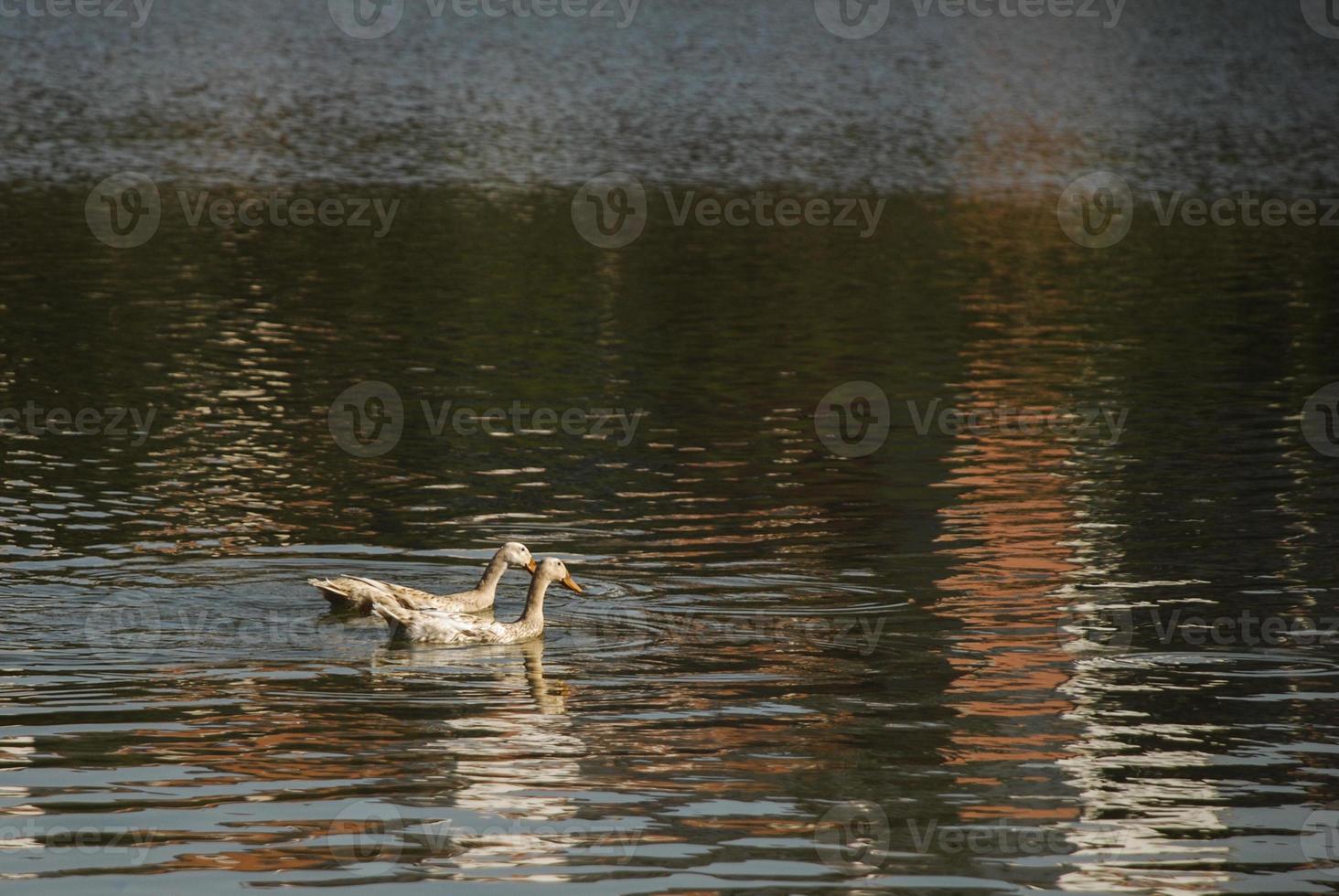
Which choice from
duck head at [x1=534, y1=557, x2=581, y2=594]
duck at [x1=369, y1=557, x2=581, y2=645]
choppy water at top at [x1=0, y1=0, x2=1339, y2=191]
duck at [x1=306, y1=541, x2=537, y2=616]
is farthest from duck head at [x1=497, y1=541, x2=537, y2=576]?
choppy water at top at [x1=0, y1=0, x2=1339, y2=191]

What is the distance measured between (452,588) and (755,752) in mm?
6109

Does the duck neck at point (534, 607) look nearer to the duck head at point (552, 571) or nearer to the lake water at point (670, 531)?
the duck head at point (552, 571)

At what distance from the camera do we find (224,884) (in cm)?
1297

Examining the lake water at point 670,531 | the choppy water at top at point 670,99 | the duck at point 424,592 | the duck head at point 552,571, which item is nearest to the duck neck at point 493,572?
the duck at point 424,592

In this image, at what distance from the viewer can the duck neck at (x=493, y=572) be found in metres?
20.0

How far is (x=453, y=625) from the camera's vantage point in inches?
755

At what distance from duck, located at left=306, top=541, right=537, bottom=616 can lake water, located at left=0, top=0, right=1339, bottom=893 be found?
312 millimetres

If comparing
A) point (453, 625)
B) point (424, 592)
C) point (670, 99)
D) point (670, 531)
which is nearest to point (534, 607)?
point (453, 625)

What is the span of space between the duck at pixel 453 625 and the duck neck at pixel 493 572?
0.63m

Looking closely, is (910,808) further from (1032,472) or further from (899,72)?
(899,72)

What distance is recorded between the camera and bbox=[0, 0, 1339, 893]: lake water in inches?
561

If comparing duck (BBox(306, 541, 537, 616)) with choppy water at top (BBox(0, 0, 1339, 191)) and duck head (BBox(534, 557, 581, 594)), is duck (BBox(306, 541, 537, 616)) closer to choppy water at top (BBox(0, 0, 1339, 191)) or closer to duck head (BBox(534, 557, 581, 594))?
duck head (BBox(534, 557, 581, 594))

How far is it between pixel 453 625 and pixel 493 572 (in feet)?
3.46

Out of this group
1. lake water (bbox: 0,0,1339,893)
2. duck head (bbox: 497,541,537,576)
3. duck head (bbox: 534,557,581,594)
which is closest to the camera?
lake water (bbox: 0,0,1339,893)
